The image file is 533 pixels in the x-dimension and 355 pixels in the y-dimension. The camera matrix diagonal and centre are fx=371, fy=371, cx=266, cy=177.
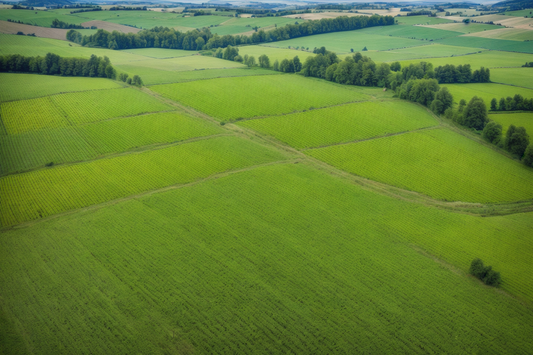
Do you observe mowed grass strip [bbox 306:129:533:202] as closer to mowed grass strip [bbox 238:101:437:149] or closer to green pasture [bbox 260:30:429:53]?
mowed grass strip [bbox 238:101:437:149]

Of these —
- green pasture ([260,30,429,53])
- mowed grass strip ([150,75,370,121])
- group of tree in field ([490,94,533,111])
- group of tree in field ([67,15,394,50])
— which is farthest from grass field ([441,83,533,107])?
group of tree in field ([67,15,394,50])

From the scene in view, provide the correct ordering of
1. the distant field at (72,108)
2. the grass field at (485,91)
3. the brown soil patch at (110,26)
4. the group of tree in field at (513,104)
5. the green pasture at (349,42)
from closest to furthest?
the distant field at (72,108) < the group of tree in field at (513,104) < the grass field at (485,91) < the green pasture at (349,42) < the brown soil patch at (110,26)

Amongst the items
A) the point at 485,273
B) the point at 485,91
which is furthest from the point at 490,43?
the point at 485,273

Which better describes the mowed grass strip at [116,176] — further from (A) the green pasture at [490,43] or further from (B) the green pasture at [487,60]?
(A) the green pasture at [490,43]

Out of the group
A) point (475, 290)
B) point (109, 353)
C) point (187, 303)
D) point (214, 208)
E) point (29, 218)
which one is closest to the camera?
point (109, 353)

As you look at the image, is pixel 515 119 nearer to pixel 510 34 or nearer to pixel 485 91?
pixel 485 91

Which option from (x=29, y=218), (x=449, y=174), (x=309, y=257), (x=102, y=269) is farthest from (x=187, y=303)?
(x=449, y=174)

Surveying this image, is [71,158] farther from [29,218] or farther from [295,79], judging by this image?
[295,79]

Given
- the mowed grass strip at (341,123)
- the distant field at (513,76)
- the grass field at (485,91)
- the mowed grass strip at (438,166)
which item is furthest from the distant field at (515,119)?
the distant field at (513,76)
